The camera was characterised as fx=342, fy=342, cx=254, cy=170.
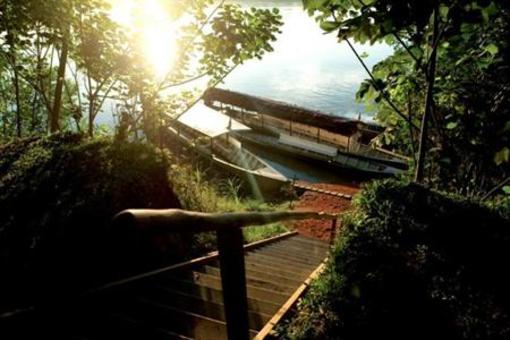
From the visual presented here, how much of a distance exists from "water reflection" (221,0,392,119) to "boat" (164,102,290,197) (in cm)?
1142

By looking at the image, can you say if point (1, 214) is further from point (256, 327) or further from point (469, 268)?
point (469, 268)

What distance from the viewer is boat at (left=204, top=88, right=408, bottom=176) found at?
20.6 m

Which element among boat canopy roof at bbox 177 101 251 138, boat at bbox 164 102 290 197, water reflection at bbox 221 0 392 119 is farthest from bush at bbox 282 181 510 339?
water reflection at bbox 221 0 392 119

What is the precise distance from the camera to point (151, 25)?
6008 millimetres

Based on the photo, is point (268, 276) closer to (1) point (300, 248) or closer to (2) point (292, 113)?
(1) point (300, 248)

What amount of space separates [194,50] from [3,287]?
4.77m

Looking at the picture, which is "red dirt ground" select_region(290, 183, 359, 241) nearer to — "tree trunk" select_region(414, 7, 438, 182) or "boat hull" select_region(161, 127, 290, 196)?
"boat hull" select_region(161, 127, 290, 196)

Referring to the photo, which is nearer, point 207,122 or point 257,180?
point 257,180

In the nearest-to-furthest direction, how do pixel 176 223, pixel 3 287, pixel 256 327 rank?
pixel 176 223
pixel 256 327
pixel 3 287

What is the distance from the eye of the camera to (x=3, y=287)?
11.9ft

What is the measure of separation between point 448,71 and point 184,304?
14.5 feet

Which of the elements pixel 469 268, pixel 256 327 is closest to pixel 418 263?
pixel 469 268

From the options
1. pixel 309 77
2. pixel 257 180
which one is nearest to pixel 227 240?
pixel 257 180

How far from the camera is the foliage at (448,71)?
8.00 feet
